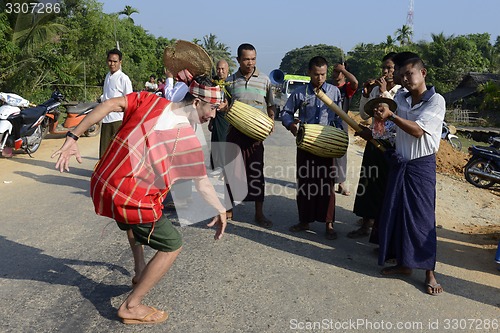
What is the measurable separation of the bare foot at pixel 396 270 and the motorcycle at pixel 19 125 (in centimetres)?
705

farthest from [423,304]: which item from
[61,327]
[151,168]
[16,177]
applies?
[16,177]

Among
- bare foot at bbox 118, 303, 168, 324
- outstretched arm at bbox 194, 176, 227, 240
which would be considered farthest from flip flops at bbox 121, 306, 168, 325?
outstretched arm at bbox 194, 176, 227, 240

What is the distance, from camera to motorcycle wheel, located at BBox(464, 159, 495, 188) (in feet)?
28.7

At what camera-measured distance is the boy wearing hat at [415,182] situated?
3783mm

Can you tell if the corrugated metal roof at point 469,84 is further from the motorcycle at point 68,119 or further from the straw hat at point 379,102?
the straw hat at point 379,102

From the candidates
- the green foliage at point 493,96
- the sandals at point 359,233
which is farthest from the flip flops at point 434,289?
the green foliage at point 493,96

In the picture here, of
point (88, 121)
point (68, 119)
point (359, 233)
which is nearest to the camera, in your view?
point (88, 121)

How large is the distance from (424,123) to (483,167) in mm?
5872

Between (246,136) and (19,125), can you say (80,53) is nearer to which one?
(19,125)

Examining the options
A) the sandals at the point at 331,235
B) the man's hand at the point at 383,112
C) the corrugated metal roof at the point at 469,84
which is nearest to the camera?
the man's hand at the point at 383,112

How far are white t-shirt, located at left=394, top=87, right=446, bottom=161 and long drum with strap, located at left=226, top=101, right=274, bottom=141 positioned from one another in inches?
60.1

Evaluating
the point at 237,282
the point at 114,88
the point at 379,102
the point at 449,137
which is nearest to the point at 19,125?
the point at 114,88

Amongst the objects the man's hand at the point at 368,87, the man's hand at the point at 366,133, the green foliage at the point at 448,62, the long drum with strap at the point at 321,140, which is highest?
the green foliage at the point at 448,62

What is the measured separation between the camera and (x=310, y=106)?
203 inches
